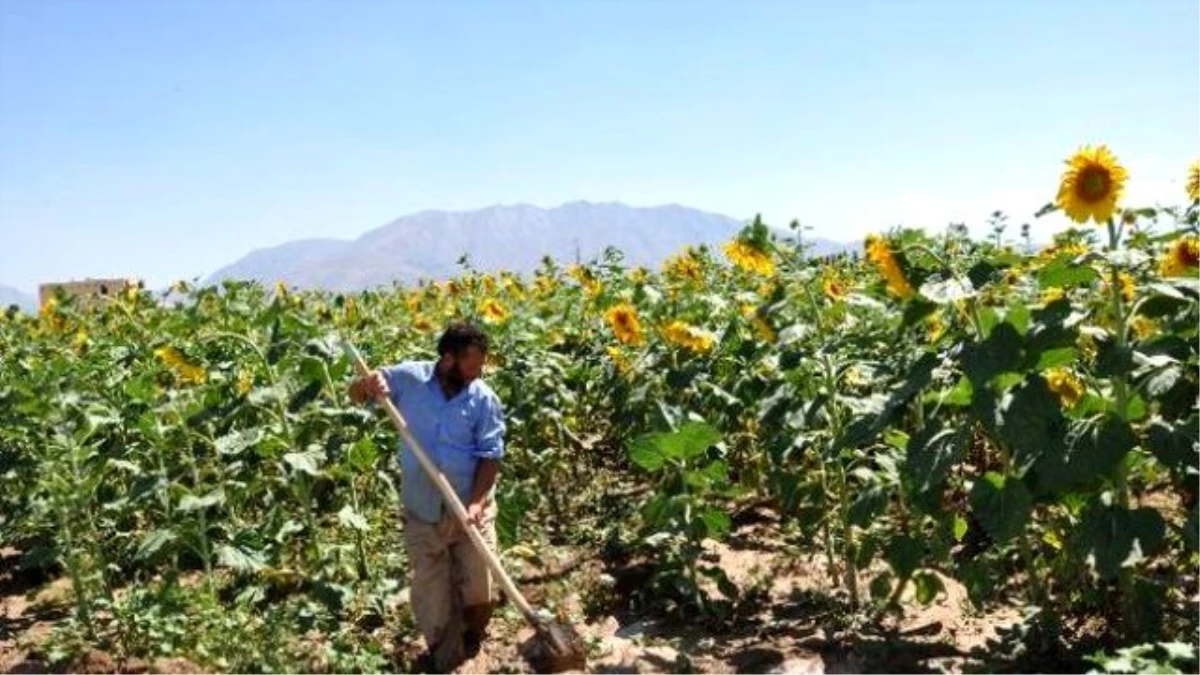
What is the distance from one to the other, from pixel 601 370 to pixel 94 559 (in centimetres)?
274

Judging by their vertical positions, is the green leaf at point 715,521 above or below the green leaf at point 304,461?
below

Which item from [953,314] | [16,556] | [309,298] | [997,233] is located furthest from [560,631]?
[309,298]

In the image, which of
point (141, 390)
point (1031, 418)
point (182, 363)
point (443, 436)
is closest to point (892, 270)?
point (1031, 418)

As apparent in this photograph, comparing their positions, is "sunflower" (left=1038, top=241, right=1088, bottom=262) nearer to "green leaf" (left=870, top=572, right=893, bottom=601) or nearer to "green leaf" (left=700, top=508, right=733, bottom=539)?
"green leaf" (left=870, top=572, right=893, bottom=601)

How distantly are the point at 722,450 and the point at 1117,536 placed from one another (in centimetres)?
186

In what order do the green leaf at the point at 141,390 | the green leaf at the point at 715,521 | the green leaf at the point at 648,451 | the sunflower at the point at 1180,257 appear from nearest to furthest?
the sunflower at the point at 1180,257 → the green leaf at the point at 648,451 → the green leaf at the point at 715,521 → the green leaf at the point at 141,390

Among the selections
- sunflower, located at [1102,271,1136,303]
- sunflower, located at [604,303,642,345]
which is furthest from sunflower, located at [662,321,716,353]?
sunflower, located at [1102,271,1136,303]

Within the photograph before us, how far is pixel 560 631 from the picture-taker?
4.11 metres

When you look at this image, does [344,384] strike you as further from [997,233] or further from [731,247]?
[997,233]

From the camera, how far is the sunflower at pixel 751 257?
13.2 feet

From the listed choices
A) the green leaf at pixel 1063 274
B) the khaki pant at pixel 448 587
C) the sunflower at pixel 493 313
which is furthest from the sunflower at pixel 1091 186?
the sunflower at pixel 493 313

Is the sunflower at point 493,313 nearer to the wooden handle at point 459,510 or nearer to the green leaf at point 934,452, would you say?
the wooden handle at point 459,510

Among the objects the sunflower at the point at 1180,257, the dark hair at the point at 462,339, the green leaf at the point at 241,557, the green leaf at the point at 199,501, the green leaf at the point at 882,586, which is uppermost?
the sunflower at the point at 1180,257

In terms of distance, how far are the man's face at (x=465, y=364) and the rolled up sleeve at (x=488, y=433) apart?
0.46ft
